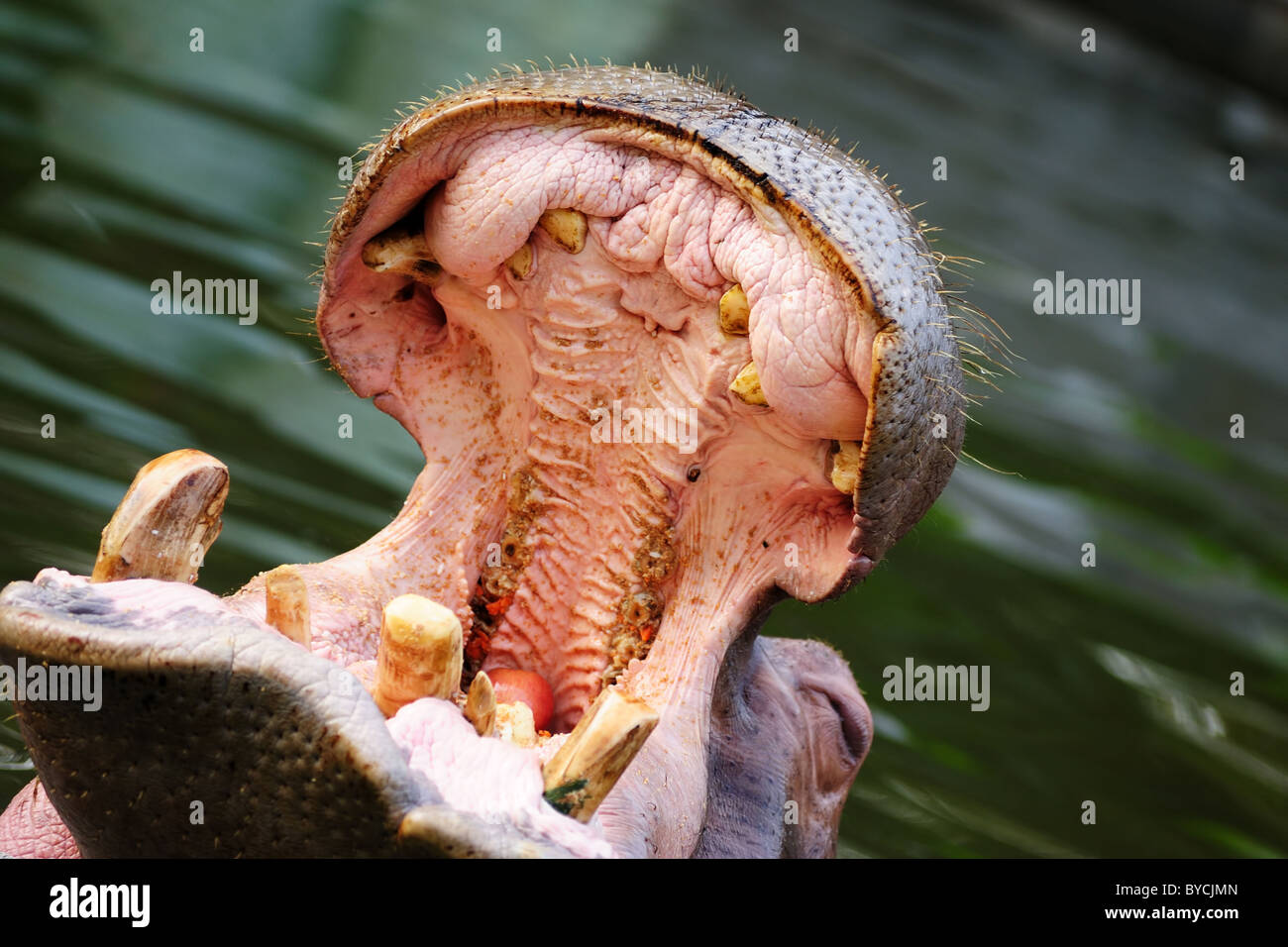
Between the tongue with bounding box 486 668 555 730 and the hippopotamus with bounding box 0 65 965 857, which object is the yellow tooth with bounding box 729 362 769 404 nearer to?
the hippopotamus with bounding box 0 65 965 857

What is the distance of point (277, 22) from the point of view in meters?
7.66

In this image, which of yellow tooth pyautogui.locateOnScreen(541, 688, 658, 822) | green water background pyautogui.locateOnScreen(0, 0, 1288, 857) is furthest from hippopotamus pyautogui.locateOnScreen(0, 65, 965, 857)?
green water background pyautogui.locateOnScreen(0, 0, 1288, 857)

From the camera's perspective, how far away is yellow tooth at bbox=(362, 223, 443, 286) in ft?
7.97

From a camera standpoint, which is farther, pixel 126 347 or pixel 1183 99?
pixel 1183 99

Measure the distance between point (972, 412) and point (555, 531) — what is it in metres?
3.09

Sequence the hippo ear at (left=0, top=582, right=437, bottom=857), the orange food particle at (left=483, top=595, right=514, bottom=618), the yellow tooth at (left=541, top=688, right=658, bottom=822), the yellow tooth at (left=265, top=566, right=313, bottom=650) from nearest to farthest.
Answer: the hippo ear at (left=0, top=582, right=437, bottom=857)
the yellow tooth at (left=541, top=688, right=658, bottom=822)
the yellow tooth at (left=265, top=566, right=313, bottom=650)
the orange food particle at (left=483, top=595, right=514, bottom=618)

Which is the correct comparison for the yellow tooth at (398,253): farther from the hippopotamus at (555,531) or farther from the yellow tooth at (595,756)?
the yellow tooth at (595,756)

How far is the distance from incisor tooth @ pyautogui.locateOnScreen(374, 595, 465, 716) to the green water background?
133 cm

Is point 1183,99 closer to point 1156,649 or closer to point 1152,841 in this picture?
point 1156,649
